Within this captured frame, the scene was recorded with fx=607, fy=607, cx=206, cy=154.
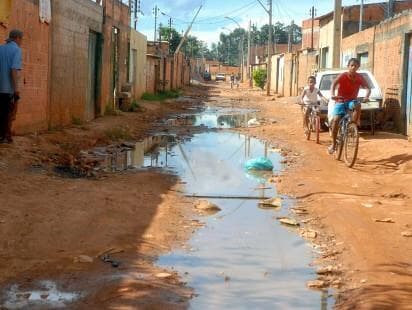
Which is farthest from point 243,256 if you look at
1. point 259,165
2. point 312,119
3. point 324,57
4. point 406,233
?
point 324,57

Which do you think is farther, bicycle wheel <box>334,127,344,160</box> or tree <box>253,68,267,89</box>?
tree <box>253,68,267,89</box>

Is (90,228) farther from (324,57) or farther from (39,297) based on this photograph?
(324,57)

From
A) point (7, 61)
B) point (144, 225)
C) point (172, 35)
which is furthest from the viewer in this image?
point (172, 35)

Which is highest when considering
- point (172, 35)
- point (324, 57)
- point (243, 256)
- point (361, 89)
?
point (172, 35)

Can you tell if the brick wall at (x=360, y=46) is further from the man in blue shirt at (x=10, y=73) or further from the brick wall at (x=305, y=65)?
the man in blue shirt at (x=10, y=73)

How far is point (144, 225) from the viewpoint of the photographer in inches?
243

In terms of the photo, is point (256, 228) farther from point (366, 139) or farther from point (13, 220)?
point (366, 139)

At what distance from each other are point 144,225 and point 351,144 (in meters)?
5.31

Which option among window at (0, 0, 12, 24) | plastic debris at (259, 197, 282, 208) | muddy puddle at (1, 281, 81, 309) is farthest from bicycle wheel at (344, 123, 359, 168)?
muddy puddle at (1, 281, 81, 309)

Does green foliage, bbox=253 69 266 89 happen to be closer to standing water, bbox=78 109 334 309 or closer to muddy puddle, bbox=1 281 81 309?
standing water, bbox=78 109 334 309

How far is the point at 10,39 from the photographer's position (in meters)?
9.34

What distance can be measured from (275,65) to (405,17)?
41.8 meters

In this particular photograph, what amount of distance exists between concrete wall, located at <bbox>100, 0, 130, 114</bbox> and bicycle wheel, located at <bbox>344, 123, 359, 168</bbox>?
9.94 metres

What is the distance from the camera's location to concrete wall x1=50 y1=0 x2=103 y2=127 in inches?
522
